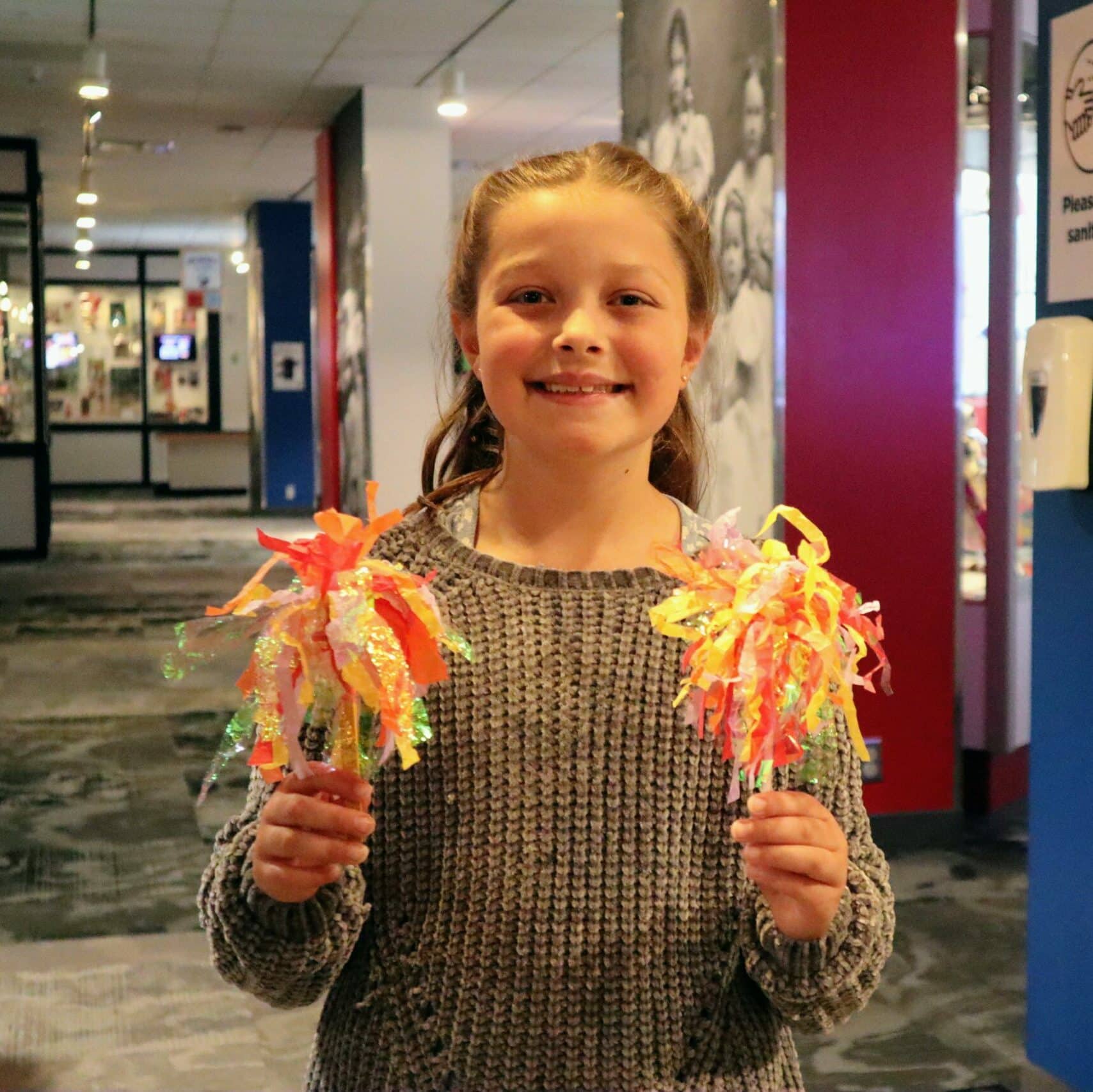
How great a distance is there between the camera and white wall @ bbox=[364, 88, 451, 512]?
10711 mm

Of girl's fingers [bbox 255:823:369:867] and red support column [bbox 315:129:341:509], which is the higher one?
red support column [bbox 315:129:341:509]

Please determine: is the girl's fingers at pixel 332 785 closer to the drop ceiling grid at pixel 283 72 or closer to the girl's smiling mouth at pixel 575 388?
the girl's smiling mouth at pixel 575 388

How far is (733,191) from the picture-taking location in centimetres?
491

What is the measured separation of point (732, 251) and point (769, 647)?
394 cm

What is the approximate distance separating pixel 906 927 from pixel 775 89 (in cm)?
250

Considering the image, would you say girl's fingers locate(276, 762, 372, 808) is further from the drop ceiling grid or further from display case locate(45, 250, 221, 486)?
display case locate(45, 250, 221, 486)

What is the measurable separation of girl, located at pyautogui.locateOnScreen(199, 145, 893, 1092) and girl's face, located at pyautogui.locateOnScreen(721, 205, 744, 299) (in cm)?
366

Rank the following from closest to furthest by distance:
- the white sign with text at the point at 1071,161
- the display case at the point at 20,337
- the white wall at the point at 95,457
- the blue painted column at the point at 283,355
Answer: the white sign with text at the point at 1071,161 < the display case at the point at 20,337 < the blue painted column at the point at 283,355 < the white wall at the point at 95,457

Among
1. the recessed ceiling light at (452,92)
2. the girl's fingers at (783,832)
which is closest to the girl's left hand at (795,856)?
the girl's fingers at (783,832)

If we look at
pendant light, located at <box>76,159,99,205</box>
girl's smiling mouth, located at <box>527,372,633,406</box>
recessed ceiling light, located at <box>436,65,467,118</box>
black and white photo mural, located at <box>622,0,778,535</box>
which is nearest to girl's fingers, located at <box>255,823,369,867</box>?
girl's smiling mouth, located at <box>527,372,633,406</box>

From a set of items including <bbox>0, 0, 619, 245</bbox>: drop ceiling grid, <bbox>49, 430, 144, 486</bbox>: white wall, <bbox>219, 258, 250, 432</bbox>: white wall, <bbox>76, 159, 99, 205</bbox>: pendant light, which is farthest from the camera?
<bbox>49, 430, 144, 486</bbox>: white wall

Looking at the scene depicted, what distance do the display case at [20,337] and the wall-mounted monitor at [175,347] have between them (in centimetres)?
1163

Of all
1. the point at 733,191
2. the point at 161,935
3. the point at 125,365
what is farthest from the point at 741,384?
the point at 125,365

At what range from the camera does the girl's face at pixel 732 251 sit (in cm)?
485
